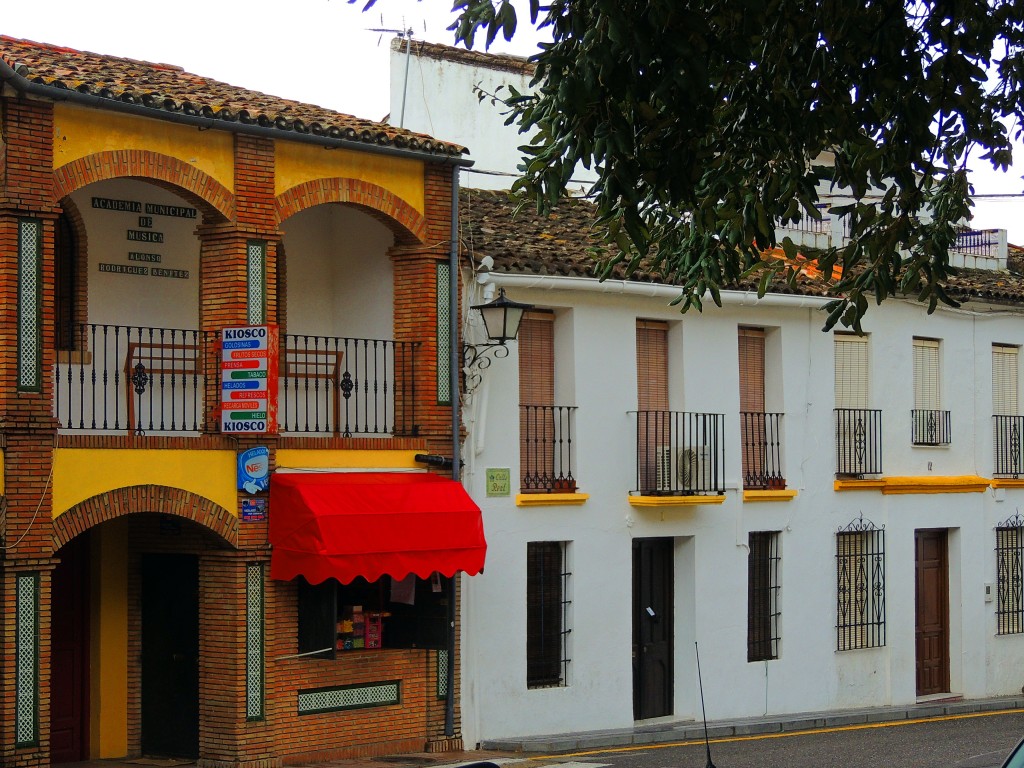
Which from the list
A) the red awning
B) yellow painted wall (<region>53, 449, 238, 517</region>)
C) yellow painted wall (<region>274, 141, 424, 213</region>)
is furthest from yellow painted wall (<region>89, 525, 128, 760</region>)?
yellow painted wall (<region>274, 141, 424, 213</region>)

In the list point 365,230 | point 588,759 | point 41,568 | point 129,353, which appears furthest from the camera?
point 365,230

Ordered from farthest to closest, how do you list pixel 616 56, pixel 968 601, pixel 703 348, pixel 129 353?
pixel 968 601, pixel 703 348, pixel 129 353, pixel 616 56

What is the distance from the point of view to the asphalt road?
1833 cm

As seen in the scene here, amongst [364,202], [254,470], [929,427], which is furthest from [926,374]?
[254,470]

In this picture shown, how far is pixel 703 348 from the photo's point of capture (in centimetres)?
2208

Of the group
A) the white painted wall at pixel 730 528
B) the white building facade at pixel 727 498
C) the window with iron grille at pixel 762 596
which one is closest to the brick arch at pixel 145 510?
the white painted wall at pixel 730 528

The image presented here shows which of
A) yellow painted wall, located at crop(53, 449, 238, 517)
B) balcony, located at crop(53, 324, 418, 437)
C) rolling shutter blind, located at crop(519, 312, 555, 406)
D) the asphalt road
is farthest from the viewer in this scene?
rolling shutter blind, located at crop(519, 312, 555, 406)

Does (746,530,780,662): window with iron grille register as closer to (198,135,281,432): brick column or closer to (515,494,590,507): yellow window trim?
(515,494,590,507): yellow window trim

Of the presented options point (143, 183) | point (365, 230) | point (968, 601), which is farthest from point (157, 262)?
point (968, 601)

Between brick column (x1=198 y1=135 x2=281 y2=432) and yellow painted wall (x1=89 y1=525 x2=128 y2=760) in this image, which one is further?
yellow painted wall (x1=89 y1=525 x2=128 y2=760)

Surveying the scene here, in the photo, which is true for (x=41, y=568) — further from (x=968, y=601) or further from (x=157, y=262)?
(x=968, y=601)

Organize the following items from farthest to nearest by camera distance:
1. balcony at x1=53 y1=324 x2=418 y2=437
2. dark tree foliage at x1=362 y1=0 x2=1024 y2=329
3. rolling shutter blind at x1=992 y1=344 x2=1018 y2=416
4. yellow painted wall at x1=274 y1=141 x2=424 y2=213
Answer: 1. rolling shutter blind at x1=992 y1=344 x2=1018 y2=416
2. yellow painted wall at x1=274 y1=141 x2=424 y2=213
3. balcony at x1=53 y1=324 x2=418 y2=437
4. dark tree foliage at x1=362 y1=0 x2=1024 y2=329

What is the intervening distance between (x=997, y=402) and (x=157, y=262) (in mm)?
14170

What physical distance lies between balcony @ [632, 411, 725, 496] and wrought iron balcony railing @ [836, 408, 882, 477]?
9.10 ft
